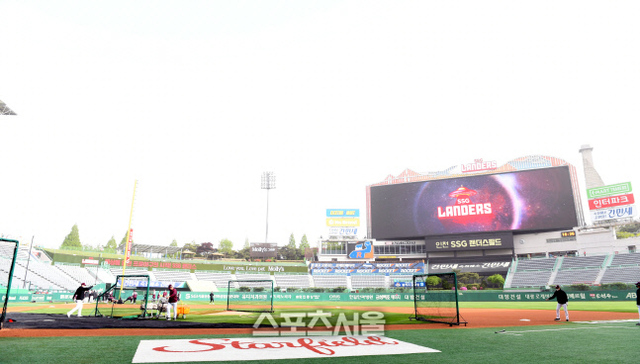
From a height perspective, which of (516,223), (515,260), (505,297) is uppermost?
(516,223)

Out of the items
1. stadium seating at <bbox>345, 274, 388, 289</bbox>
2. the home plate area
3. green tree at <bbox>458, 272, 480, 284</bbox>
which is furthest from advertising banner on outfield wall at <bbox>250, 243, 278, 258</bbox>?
the home plate area

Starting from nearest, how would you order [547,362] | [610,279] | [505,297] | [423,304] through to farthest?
[547,362] → [423,304] → [505,297] → [610,279]

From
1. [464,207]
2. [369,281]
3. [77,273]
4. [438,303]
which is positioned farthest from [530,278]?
[77,273]

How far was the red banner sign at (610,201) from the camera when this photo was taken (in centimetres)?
6003

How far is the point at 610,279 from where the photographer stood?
167 feet

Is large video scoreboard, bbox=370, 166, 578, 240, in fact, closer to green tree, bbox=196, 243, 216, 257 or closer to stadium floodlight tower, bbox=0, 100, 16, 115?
green tree, bbox=196, 243, 216, 257

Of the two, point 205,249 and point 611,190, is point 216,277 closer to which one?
point 205,249

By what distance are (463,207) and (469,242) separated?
637cm

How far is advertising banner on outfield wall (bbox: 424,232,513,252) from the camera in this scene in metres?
65.3

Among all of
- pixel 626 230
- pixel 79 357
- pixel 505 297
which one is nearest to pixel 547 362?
pixel 79 357

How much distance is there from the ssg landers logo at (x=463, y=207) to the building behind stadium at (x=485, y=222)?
0.17 meters

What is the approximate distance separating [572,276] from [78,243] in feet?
387

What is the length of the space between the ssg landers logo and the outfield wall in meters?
25.9

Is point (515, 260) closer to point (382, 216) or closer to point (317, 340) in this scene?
point (382, 216)
